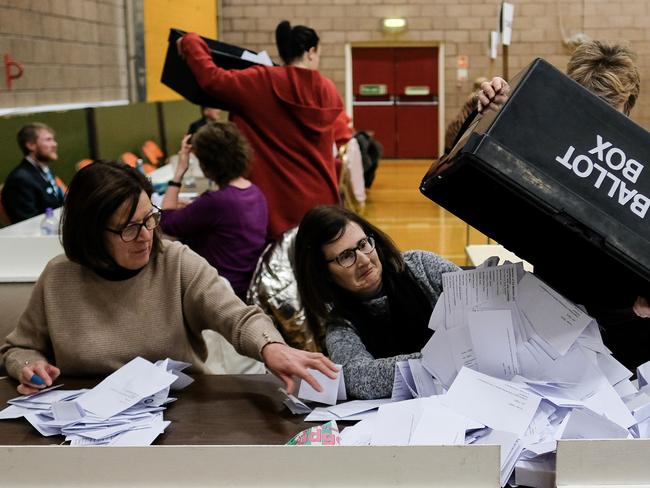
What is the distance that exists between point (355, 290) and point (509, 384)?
0.65 meters

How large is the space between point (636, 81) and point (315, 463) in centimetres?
128

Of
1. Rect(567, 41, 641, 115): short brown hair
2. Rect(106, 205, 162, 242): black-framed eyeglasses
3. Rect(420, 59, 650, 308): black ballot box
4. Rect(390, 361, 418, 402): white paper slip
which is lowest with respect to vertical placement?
Rect(390, 361, 418, 402): white paper slip

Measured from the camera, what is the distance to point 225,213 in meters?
3.67

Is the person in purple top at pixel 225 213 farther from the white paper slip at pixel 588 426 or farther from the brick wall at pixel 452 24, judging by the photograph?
the brick wall at pixel 452 24

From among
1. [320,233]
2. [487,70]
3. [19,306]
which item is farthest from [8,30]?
[487,70]

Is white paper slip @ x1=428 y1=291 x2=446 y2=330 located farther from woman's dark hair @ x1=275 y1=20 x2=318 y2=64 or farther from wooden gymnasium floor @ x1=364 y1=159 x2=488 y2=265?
wooden gymnasium floor @ x1=364 y1=159 x2=488 y2=265

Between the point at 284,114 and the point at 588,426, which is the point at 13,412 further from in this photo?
the point at 284,114

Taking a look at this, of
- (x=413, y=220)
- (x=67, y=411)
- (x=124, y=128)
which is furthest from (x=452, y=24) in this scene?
(x=67, y=411)

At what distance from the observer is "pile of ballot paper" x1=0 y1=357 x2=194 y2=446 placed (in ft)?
5.21

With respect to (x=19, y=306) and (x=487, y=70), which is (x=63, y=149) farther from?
(x=487, y=70)

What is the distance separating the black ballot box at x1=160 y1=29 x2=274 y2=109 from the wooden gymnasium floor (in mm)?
2359

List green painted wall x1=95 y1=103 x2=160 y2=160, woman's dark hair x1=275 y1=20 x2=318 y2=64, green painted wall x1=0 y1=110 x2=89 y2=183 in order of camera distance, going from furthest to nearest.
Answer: green painted wall x1=95 y1=103 x2=160 y2=160 → green painted wall x1=0 y1=110 x2=89 y2=183 → woman's dark hair x1=275 y1=20 x2=318 y2=64

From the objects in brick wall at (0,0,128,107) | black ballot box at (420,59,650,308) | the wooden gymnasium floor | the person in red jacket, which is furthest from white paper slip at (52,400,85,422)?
brick wall at (0,0,128,107)

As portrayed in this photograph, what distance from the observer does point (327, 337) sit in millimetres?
2047
